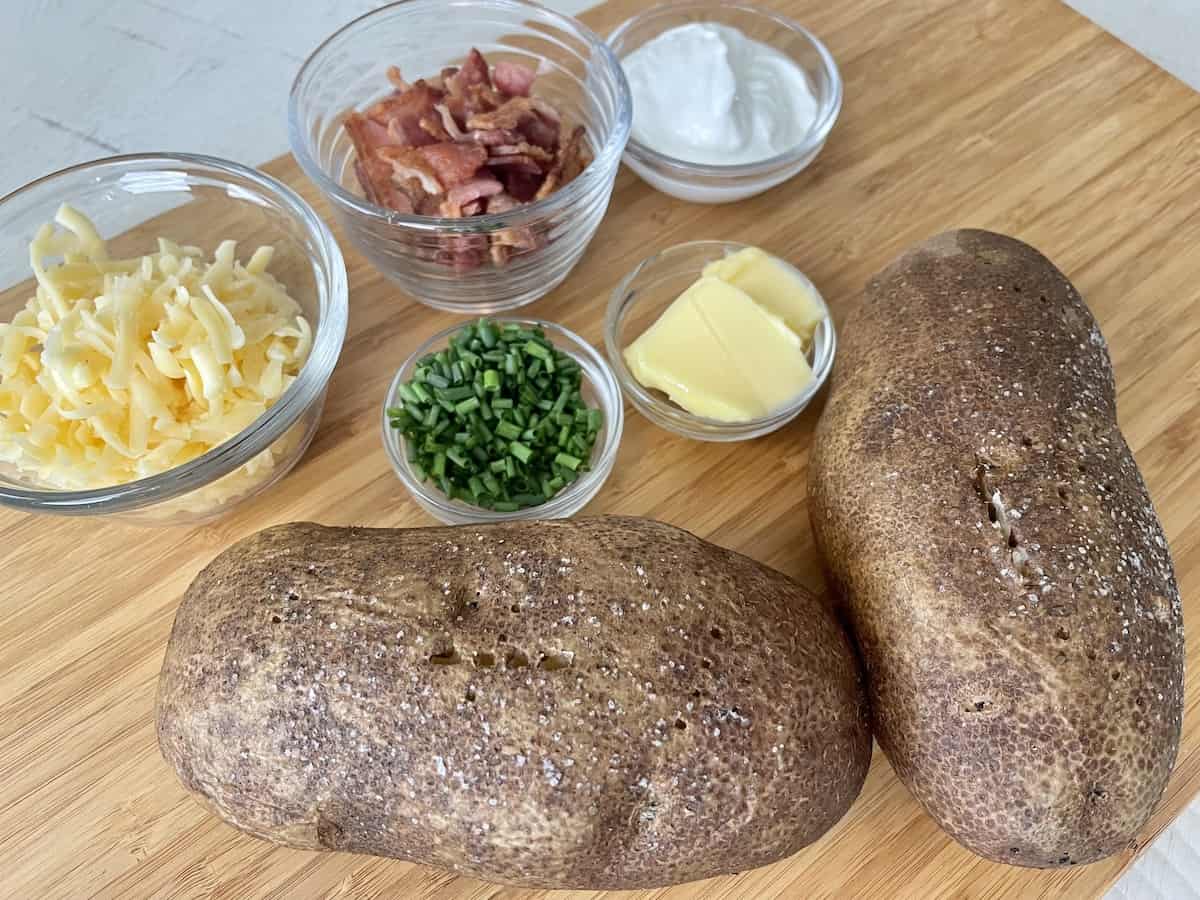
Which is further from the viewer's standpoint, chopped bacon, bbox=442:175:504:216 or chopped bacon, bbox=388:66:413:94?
chopped bacon, bbox=388:66:413:94

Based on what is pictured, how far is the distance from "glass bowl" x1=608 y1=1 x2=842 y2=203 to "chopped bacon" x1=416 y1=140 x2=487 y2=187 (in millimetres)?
359

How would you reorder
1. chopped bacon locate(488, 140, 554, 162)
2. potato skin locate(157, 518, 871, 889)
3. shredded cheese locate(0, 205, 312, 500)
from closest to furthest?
potato skin locate(157, 518, 871, 889)
shredded cheese locate(0, 205, 312, 500)
chopped bacon locate(488, 140, 554, 162)

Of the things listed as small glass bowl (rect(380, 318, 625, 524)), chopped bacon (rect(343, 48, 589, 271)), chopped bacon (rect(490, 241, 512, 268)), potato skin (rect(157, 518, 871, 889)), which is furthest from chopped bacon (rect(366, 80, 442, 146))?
potato skin (rect(157, 518, 871, 889))

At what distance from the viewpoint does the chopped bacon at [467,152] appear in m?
1.60

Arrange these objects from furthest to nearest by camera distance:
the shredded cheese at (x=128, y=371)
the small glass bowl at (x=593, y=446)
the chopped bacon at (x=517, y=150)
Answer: the chopped bacon at (x=517, y=150)
the small glass bowl at (x=593, y=446)
the shredded cheese at (x=128, y=371)

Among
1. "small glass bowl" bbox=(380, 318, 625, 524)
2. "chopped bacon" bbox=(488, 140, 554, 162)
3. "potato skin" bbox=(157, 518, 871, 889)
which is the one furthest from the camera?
"chopped bacon" bbox=(488, 140, 554, 162)

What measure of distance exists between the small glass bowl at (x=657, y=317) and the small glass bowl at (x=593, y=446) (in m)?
0.04

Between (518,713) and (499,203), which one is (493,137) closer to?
(499,203)

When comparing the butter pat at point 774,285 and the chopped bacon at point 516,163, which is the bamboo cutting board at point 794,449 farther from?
the chopped bacon at point 516,163

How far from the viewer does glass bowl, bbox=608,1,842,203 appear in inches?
71.1

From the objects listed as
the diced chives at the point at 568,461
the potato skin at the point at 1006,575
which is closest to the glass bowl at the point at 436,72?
the diced chives at the point at 568,461

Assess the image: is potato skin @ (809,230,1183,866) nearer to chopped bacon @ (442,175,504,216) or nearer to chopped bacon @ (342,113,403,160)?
chopped bacon @ (442,175,504,216)

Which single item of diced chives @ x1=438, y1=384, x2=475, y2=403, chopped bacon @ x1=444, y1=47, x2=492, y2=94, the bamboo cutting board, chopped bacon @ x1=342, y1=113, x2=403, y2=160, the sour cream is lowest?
the bamboo cutting board

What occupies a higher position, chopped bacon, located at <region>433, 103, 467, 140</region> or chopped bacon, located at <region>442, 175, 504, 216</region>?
chopped bacon, located at <region>433, 103, 467, 140</region>
